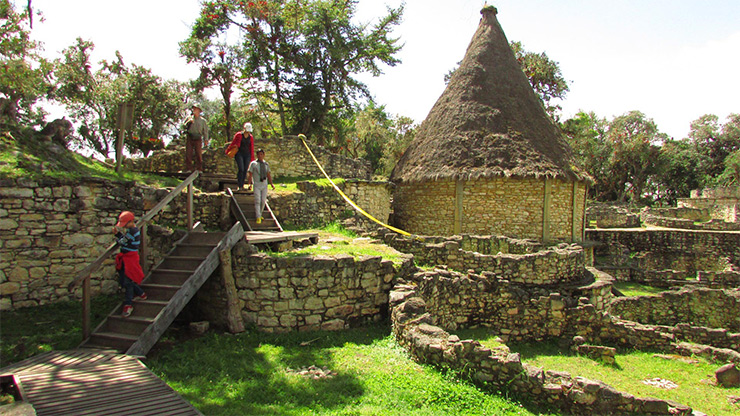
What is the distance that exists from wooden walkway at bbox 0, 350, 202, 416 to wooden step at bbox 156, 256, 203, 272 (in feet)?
6.07

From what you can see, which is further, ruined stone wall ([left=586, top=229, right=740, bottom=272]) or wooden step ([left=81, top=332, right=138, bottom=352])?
ruined stone wall ([left=586, top=229, right=740, bottom=272])

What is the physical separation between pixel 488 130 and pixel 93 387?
1700 cm

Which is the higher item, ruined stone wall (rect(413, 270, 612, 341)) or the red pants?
the red pants

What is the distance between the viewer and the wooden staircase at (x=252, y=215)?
28.6 feet

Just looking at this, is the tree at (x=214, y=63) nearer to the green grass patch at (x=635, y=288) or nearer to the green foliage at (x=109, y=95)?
the green foliage at (x=109, y=95)

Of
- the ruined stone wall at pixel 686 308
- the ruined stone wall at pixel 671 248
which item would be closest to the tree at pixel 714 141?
the ruined stone wall at pixel 671 248

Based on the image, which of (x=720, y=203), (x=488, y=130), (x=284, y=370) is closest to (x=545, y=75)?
(x=488, y=130)

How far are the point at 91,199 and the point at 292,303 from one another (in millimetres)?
4266

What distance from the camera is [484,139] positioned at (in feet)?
57.7

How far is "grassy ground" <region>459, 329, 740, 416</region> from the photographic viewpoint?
670 centimetres

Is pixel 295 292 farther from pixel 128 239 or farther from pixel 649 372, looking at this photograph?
pixel 649 372

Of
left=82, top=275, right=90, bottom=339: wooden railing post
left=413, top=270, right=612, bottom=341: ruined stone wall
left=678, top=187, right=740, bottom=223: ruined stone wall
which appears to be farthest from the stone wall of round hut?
left=678, top=187, right=740, bottom=223: ruined stone wall

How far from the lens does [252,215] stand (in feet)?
30.1

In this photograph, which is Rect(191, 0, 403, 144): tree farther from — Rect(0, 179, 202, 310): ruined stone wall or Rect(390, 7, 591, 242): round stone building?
Rect(0, 179, 202, 310): ruined stone wall
